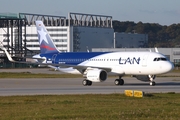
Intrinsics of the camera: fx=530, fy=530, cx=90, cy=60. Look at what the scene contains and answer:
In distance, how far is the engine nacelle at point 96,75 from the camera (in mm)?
48125

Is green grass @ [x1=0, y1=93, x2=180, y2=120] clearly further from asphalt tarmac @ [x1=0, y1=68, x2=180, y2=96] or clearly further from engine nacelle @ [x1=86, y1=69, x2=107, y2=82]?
engine nacelle @ [x1=86, y1=69, x2=107, y2=82]

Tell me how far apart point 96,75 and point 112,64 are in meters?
2.66

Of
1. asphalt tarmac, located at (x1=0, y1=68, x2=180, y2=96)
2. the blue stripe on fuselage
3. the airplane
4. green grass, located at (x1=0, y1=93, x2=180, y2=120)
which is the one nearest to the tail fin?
the blue stripe on fuselage

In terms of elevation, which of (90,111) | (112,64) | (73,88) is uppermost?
(112,64)

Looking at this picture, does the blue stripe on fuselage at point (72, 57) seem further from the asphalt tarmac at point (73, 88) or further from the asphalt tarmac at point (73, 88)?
the asphalt tarmac at point (73, 88)

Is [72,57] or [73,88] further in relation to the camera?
[72,57]

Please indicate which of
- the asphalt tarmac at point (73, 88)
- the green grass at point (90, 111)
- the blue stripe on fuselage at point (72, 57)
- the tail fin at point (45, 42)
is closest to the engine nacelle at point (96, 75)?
the asphalt tarmac at point (73, 88)

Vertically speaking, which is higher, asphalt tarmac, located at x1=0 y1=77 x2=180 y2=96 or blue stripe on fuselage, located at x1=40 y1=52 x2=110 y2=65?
blue stripe on fuselage, located at x1=40 y1=52 x2=110 y2=65

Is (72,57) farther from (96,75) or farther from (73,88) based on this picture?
(73,88)

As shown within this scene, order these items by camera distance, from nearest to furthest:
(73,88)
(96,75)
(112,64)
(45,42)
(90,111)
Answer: (90,111)
(73,88)
(96,75)
(112,64)
(45,42)

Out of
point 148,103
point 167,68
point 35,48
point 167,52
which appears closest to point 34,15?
point 35,48

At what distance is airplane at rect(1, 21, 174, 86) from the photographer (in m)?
47.5

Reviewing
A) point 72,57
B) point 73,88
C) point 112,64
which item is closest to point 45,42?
point 72,57

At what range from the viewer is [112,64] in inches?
1970
